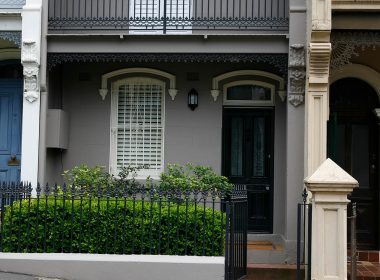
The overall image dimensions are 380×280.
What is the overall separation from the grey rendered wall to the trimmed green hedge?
347cm

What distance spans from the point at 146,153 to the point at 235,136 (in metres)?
1.81

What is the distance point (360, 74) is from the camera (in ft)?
36.0

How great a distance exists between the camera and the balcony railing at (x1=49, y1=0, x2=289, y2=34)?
10.8 m

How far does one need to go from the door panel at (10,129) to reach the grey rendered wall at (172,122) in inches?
35.1

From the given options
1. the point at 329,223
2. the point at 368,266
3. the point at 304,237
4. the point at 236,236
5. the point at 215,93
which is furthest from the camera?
the point at 215,93

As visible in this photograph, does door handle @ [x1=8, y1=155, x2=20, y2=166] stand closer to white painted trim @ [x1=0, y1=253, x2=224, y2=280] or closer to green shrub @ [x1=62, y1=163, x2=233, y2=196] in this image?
green shrub @ [x1=62, y1=163, x2=233, y2=196]

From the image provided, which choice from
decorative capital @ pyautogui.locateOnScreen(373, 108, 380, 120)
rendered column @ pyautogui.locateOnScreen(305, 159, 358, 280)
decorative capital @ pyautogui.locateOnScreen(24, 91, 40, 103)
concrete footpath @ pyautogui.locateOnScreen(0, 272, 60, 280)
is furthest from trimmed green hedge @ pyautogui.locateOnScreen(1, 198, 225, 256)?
decorative capital @ pyautogui.locateOnScreen(373, 108, 380, 120)

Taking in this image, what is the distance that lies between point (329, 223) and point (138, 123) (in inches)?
221

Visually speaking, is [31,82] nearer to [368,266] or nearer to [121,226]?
[121,226]

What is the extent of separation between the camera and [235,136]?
1173 centimetres

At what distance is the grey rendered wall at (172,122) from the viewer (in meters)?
11.5

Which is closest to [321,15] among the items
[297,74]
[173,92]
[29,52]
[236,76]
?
[297,74]

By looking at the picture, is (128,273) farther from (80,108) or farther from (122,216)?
(80,108)

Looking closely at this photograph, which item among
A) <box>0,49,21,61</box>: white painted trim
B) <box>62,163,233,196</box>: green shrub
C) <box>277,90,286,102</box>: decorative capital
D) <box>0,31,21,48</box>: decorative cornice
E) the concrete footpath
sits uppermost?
<box>0,31,21,48</box>: decorative cornice
